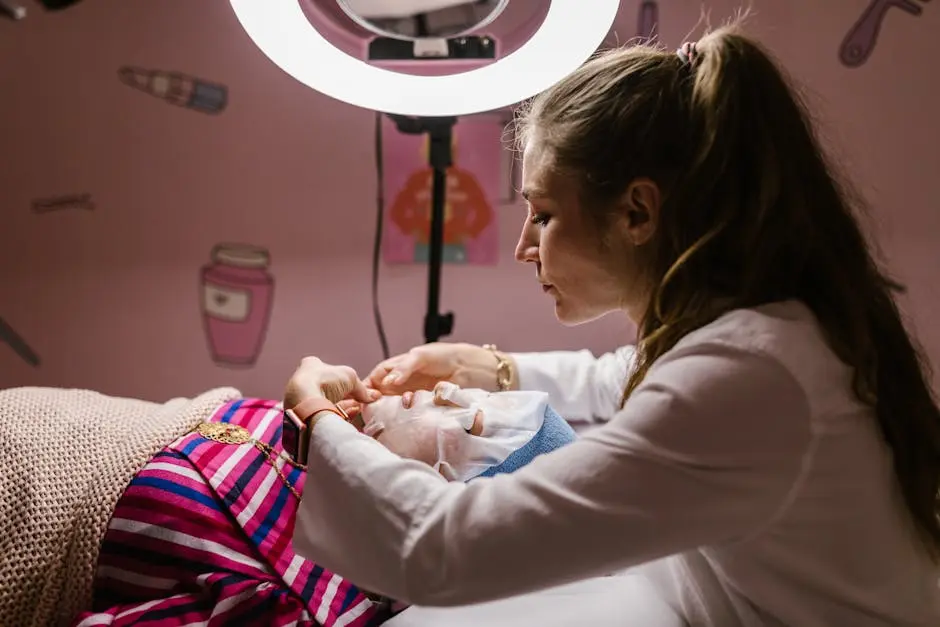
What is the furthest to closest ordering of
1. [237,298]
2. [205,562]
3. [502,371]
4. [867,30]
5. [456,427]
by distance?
[237,298] → [867,30] → [502,371] → [456,427] → [205,562]

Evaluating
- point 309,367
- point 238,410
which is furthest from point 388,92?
point 238,410

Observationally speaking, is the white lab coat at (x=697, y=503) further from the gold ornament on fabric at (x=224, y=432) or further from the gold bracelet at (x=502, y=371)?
the gold bracelet at (x=502, y=371)

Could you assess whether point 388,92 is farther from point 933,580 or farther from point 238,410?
point 933,580

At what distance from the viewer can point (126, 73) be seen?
4.36 ft

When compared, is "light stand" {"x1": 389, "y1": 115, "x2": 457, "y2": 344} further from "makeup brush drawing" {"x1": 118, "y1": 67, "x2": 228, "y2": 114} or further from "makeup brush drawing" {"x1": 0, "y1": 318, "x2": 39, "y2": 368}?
"makeup brush drawing" {"x1": 0, "y1": 318, "x2": 39, "y2": 368}

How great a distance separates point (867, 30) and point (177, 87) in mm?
1213

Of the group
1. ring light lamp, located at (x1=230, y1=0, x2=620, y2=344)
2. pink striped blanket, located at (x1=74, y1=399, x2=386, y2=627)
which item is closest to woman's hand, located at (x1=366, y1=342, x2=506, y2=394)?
pink striped blanket, located at (x1=74, y1=399, x2=386, y2=627)

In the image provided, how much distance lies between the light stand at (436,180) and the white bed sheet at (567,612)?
0.45 m

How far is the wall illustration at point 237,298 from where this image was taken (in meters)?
1.37

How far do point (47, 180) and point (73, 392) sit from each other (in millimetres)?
602

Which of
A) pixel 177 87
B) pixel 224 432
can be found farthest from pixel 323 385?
pixel 177 87

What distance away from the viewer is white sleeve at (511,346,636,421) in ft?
3.73

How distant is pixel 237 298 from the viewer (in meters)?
1.38

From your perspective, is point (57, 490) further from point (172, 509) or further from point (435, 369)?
point (435, 369)
